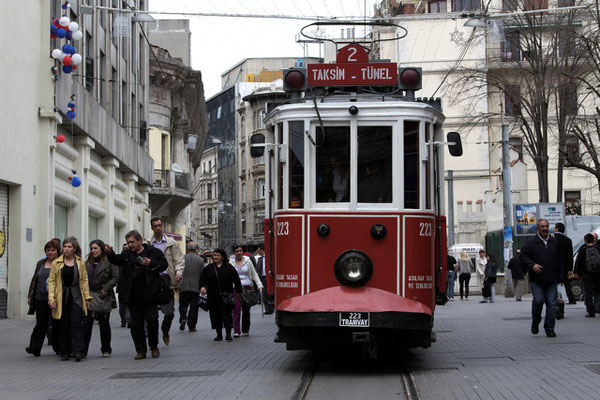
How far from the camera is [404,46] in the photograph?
5797cm

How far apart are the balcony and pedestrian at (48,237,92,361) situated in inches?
1162

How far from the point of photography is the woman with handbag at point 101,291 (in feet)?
42.8

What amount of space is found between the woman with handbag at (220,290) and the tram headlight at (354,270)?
5.35 m

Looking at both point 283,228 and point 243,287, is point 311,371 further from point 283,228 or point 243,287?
point 243,287

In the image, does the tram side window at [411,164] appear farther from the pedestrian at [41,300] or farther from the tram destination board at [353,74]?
the pedestrian at [41,300]

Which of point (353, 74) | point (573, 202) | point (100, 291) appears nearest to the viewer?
point (353, 74)

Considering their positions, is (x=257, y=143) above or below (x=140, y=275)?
above

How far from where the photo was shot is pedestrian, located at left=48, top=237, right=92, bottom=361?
1266 cm

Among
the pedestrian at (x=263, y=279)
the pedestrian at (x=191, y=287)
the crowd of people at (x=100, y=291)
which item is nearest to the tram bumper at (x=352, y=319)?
the crowd of people at (x=100, y=291)

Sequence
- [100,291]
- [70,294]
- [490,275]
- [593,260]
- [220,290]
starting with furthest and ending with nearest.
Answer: [490,275] → [593,260] → [220,290] → [100,291] → [70,294]

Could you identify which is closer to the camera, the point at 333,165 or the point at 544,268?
the point at 333,165

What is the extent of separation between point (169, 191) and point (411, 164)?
33.2 m

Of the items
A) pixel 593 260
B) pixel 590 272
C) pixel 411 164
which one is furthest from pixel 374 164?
pixel 590 272

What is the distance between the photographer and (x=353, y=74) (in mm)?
11414
